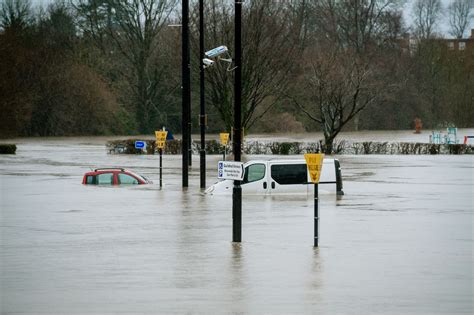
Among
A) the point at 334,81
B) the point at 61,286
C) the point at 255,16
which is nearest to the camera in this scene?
the point at 61,286

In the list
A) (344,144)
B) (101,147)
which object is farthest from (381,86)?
(101,147)

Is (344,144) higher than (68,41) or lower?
lower

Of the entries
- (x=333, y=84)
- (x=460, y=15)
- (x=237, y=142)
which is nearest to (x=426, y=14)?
(x=460, y=15)

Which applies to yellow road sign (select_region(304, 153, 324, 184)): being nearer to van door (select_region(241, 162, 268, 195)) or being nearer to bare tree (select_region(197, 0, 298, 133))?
van door (select_region(241, 162, 268, 195))

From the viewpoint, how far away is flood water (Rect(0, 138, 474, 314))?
1266 centimetres

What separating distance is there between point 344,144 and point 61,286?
49.2 metres

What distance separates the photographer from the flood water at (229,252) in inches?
499

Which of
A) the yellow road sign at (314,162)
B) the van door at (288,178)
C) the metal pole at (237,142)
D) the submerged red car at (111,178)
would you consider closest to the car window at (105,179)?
the submerged red car at (111,178)

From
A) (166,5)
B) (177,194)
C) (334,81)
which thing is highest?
(166,5)

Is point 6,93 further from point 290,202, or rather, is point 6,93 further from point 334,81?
point 290,202

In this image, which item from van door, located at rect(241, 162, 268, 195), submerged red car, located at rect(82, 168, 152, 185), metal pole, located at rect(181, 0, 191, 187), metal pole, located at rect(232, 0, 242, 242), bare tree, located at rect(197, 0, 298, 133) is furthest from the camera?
bare tree, located at rect(197, 0, 298, 133)

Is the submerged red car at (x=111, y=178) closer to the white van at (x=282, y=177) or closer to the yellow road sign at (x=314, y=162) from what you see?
the white van at (x=282, y=177)

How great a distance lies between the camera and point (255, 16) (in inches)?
2429

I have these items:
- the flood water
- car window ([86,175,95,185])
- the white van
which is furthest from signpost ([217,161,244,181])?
car window ([86,175,95,185])
